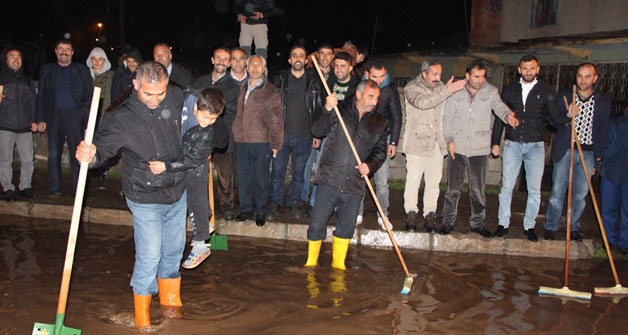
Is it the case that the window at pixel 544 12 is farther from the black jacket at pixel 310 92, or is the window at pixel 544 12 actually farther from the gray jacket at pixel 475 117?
the black jacket at pixel 310 92

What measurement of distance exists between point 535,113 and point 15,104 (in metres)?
7.33

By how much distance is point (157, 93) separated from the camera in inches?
173

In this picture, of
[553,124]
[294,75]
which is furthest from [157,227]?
[553,124]

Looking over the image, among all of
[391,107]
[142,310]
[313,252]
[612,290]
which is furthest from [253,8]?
[612,290]

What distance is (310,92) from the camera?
7500 mm

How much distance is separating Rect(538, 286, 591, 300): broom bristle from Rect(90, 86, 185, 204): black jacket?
393 centimetres

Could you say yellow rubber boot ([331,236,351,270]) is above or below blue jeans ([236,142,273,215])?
below

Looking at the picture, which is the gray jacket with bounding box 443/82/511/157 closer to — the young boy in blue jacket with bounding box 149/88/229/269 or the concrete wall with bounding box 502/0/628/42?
the young boy in blue jacket with bounding box 149/88/229/269

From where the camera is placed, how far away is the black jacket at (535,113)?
23.9 feet

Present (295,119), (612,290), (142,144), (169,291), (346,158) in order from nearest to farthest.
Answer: (142,144) < (169,291) < (612,290) < (346,158) < (295,119)

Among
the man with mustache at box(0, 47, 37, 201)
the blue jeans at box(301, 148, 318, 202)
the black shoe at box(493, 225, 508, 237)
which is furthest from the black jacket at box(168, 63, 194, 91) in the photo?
the black shoe at box(493, 225, 508, 237)

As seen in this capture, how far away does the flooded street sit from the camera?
491 cm

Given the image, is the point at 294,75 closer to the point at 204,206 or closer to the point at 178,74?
the point at 178,74

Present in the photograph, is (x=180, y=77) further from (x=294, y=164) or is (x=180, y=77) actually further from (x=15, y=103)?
(x=15, y=103)
